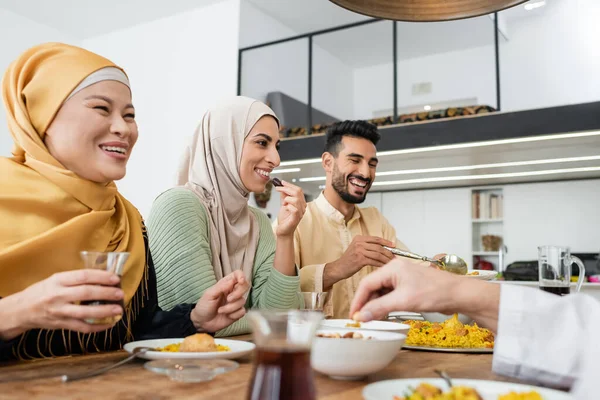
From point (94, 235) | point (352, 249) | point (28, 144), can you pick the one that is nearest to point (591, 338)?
point (94, 235)

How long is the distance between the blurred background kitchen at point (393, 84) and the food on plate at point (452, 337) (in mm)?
4322

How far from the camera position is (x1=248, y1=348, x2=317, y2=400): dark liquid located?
541mm

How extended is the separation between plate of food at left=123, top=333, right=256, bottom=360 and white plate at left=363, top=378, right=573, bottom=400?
1.11 feet

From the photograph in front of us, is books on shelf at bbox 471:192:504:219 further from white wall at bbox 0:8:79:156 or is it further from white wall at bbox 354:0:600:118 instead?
white wall at bbox 0:8:79:156

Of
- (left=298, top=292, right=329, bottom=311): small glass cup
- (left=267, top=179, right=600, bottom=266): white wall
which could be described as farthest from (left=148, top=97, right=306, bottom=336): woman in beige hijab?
(left=267, top=179, right=600, bottom=266): white wall

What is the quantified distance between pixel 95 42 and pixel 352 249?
7.15 metres

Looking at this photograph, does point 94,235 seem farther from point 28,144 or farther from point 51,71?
point 51,71

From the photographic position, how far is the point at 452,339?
4.53 feet

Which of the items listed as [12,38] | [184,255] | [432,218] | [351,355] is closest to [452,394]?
[351,355]

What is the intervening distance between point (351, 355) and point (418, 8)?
3.74 feet

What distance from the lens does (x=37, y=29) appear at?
23.9 ft

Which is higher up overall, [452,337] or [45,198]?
[45,198]

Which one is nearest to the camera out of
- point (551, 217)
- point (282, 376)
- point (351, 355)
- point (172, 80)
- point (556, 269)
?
point (282, 376)

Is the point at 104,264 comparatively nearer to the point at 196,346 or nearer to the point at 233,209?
the point at 196,346
